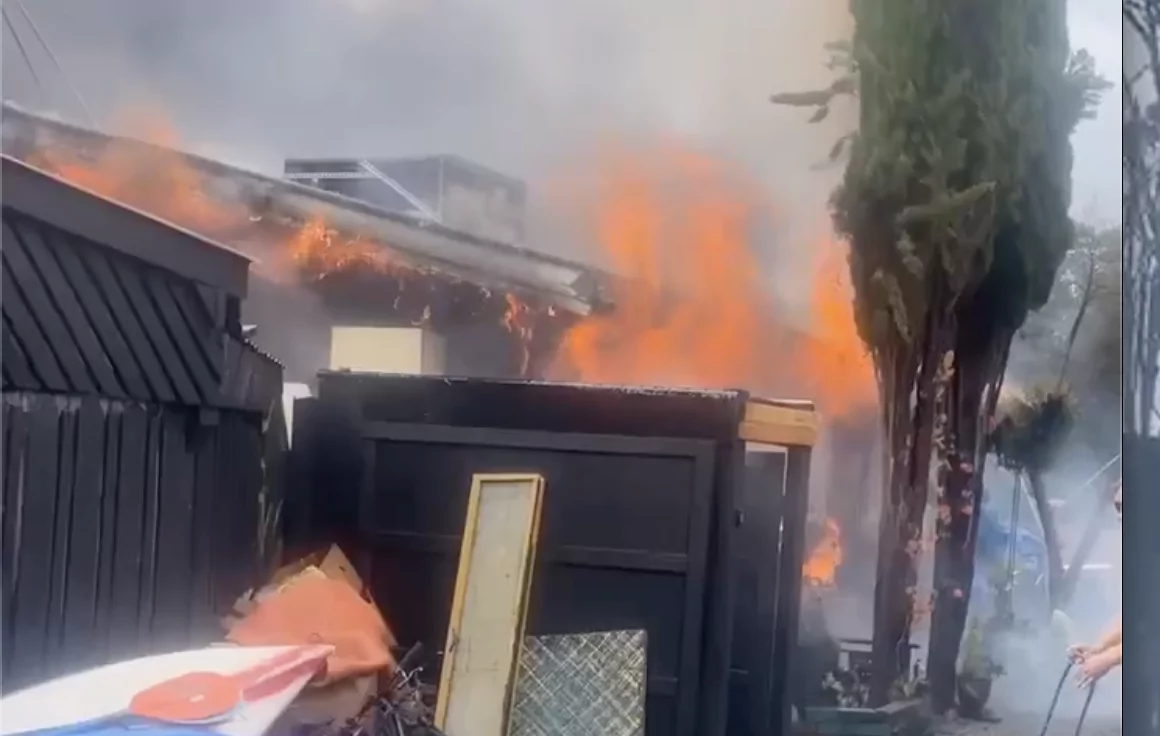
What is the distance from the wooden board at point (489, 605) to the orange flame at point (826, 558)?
1.50ft

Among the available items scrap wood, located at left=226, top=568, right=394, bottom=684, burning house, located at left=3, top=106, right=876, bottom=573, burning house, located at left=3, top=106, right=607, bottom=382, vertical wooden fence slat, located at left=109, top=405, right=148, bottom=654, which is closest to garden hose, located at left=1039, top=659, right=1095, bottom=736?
burning house, located at left=3, top=106, right=876, bottom=573

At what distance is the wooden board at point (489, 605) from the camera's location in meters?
2.00

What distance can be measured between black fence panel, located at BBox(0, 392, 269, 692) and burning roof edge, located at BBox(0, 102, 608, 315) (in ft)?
1.18

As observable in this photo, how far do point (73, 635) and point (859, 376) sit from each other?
4.28 feet

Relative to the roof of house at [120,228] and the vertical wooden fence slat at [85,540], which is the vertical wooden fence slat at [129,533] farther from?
the roof of house at [120,228]

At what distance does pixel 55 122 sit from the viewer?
1.98 metres

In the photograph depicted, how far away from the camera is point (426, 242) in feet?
6.91

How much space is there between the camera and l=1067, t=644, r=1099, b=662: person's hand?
78.7 inches

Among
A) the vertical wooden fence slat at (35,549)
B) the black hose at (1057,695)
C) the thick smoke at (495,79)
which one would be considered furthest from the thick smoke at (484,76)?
the black hose at (1057,695)

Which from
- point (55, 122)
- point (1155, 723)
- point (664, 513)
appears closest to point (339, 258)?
point (55, 122)

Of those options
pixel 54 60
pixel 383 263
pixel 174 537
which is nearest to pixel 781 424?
pixel 383 263

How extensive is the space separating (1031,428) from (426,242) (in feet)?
3.44

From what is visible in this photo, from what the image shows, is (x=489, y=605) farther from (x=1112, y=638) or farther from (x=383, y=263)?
(x=1112, y=638)

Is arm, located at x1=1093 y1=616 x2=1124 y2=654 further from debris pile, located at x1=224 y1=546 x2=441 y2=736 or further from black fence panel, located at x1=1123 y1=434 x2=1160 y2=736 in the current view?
debris pile, located at x1=224 y1=546 x2=441 y2=736
